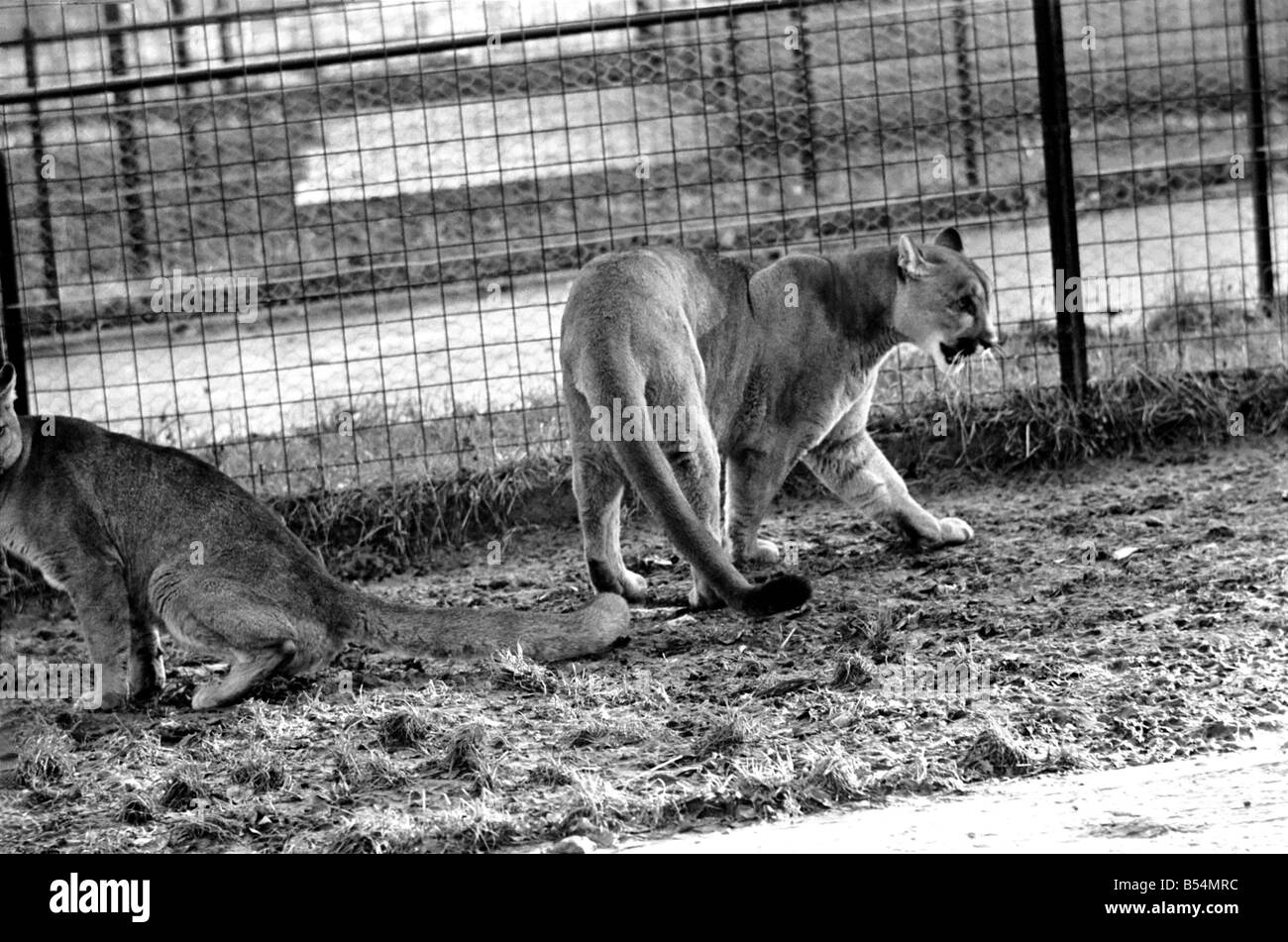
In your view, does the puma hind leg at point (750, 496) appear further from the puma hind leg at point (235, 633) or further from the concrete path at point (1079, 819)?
the concrete path at point (1079, 819)

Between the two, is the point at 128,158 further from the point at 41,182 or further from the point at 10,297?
the point at 10,297

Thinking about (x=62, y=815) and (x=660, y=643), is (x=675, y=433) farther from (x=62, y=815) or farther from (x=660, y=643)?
(x=62, y=815)

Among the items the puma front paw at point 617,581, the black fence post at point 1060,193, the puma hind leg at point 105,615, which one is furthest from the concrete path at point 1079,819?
the black fence post at point 1060,193

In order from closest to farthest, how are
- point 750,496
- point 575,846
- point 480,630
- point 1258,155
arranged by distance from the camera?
point 575,846
point 480,630
point 750,496
point 1258,155

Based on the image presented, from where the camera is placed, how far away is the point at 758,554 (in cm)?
750

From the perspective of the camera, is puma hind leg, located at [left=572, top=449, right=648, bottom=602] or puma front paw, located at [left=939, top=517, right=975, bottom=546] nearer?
puma hind leg, located at [left=572, top=449, right=648, bottom=602]

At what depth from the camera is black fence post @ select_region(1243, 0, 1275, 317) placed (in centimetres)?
916

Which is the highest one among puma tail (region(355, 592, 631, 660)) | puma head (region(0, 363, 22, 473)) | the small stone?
puma head (region(0, 363, 22, 473))

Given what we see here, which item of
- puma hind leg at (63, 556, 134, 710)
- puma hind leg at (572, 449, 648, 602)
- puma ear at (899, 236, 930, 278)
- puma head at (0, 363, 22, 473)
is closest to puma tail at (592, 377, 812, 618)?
puma hind leg at (572, 449, 648, 602)

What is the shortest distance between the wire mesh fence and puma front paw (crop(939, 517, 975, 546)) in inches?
53.5

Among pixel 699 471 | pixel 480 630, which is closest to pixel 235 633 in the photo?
pixel 480 630

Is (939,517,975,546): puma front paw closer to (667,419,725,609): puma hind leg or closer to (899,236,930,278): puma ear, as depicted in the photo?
(899,236,930,278): puma ear

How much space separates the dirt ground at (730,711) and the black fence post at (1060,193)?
126cm

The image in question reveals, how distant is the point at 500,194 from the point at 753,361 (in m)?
4.65
